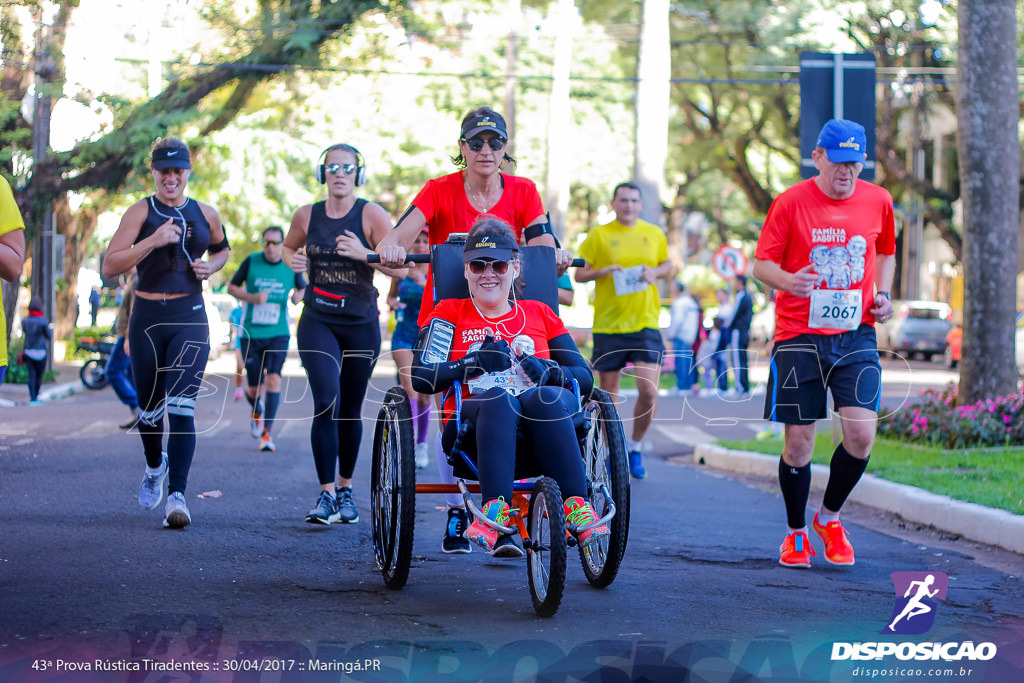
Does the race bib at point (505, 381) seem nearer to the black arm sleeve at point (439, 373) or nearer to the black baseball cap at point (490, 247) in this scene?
the black arm sleeve at point (439, 373)

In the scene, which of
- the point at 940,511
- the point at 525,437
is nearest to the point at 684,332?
the point at 940,511

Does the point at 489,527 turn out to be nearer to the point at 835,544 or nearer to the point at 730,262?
the point at 835,544

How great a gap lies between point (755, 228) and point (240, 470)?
4041 centimetres

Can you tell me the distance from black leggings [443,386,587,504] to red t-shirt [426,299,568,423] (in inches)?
14.2

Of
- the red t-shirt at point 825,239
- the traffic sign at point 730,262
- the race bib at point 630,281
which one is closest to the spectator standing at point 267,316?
the race bib at point 630,281

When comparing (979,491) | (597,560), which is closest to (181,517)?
(597,560)

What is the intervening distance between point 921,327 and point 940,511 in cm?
→ 2654

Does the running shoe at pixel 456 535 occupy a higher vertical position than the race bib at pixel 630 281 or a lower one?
lower

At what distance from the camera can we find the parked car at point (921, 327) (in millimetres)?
33312

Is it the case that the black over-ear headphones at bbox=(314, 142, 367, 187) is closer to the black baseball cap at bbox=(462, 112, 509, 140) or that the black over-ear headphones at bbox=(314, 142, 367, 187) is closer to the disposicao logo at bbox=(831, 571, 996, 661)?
the black baseball cap at bbox=(462, 112, 509, 140)

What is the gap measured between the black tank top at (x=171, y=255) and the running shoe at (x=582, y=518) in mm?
3142

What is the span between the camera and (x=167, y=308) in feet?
24.3

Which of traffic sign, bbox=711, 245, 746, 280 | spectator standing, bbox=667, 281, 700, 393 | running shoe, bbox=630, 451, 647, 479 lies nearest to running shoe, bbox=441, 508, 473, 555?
running shoe, bbox=630, 451, 647, 479

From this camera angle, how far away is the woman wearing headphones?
24.3ft
